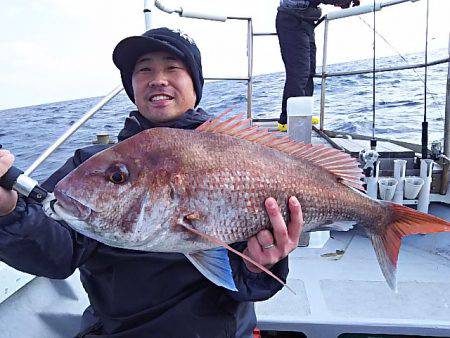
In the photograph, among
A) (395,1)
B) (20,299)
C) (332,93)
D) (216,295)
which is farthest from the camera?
(332,93)

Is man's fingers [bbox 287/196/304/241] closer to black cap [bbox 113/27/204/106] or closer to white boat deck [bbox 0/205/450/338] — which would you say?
black cap [bbox 113/27/204/106]

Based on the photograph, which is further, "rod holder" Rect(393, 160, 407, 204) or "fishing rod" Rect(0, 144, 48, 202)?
"rod holder" Rect(393, 160, 407, 204)

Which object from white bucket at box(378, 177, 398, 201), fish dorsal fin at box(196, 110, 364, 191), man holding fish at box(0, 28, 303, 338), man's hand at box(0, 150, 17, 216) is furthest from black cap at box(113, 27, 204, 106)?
white bucket at box(378, 177, 398, 201)

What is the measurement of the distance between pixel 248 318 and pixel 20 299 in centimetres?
108

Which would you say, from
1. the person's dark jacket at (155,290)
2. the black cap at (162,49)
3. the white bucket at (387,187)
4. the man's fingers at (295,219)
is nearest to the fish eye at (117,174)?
the person's dark jacket at (155,290)

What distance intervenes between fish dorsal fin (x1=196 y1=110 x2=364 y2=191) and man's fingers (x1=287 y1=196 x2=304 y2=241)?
19cm

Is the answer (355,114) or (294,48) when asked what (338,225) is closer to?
(294,48)

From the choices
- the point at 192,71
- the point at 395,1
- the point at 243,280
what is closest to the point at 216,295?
the point at 243,280

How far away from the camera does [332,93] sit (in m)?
11.6

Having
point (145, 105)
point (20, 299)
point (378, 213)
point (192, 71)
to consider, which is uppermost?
point (192, 71)

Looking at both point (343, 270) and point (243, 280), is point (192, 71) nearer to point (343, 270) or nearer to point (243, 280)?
point (243, 280)

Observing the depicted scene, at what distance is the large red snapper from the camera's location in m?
1.08

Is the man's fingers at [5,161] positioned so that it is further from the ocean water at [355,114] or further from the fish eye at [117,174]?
the ocean water at [355,114]

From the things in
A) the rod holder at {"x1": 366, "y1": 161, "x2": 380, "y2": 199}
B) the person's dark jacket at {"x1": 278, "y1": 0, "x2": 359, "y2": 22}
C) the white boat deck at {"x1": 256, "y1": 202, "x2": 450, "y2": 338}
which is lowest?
the white boat deck at {"x1": 256, "y1": 202, "x2": 450, "y2": 338}
